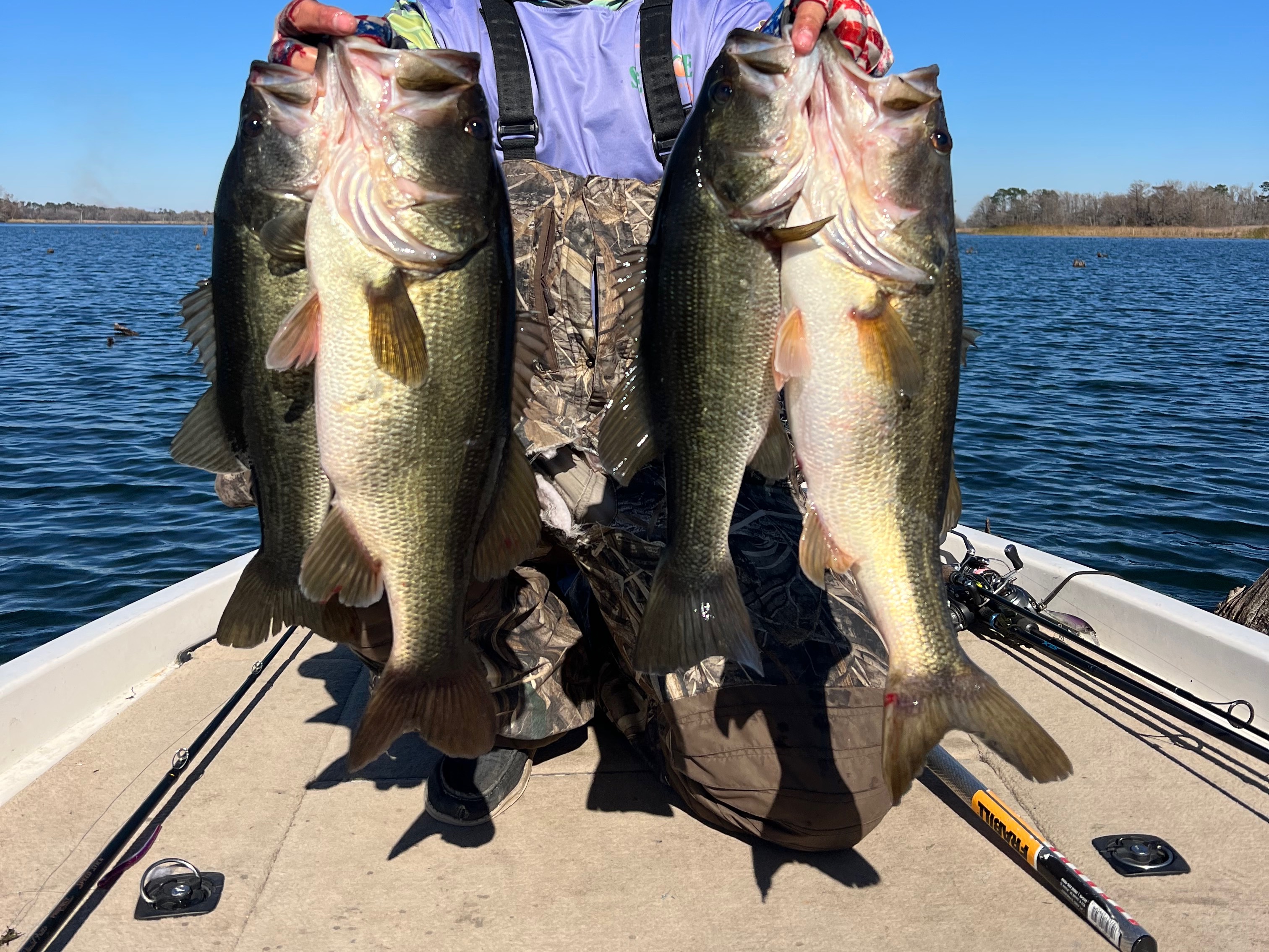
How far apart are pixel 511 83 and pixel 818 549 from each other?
6.87ft

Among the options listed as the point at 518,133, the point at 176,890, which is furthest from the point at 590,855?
the point at 518,133

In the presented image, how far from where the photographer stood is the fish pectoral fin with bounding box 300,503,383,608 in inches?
90.5

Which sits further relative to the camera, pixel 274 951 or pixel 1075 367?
pixel 1075 367

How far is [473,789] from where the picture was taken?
3.31 metres

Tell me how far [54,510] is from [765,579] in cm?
999

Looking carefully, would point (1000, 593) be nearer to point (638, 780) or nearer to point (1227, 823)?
point (1227, 823)

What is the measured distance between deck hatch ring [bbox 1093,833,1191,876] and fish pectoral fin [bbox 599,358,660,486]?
2.01 m

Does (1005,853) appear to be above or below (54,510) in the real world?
above

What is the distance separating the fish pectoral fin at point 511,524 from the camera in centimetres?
255

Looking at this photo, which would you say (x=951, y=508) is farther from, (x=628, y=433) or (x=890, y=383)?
(x=628, y=433)

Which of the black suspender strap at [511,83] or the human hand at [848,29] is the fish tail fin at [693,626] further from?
the black suspender strap at [511,83]

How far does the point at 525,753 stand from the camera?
3.55 meters

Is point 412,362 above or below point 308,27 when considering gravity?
below

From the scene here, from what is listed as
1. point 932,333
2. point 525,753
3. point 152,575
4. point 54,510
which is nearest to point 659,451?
point 932,333
